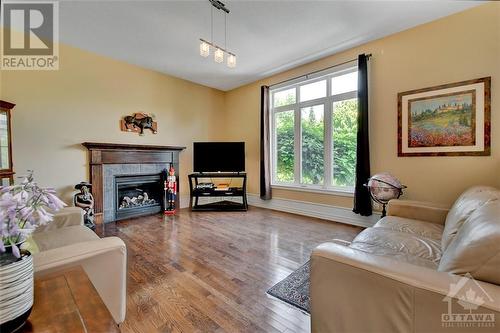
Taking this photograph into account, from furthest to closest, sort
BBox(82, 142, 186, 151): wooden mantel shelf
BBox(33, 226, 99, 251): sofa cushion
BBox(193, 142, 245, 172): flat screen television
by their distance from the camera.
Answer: BBox(193, 142, 245, 172): flat screen television, BBox(82, 142, 186, 151): wooden mantel shelf, BBox(33, 226, 99, 251): sofa cushion

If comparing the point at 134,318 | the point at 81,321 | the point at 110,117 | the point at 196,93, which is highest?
the point at 196,93

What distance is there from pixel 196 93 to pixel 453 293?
5379mm

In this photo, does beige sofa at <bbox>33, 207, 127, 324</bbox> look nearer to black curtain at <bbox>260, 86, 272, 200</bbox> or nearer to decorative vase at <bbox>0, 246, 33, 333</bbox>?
decorative vase at <bbox>0, 246, 33, 333</bbox>

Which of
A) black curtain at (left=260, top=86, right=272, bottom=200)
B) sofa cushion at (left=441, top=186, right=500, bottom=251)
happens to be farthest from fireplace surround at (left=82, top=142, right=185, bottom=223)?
sofa cushion at (left=441, top=186, right=500, bottom=251)

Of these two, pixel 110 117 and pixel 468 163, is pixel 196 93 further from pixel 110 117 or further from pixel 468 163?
pixel 468 163

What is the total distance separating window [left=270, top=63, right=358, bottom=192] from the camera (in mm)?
3803

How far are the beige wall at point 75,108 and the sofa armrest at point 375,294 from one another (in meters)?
4.10

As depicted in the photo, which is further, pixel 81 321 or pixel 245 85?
pixel 245 85

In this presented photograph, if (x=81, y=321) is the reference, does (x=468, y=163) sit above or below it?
above

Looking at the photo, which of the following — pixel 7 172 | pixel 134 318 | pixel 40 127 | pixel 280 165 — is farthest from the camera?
pixel 280 165

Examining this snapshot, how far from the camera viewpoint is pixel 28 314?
76 centimetres

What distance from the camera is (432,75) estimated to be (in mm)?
2973

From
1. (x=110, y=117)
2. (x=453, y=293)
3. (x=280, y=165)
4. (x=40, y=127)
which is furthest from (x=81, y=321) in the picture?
(x=280, y=165)

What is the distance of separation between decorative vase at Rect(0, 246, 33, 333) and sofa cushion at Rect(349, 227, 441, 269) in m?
1.87
